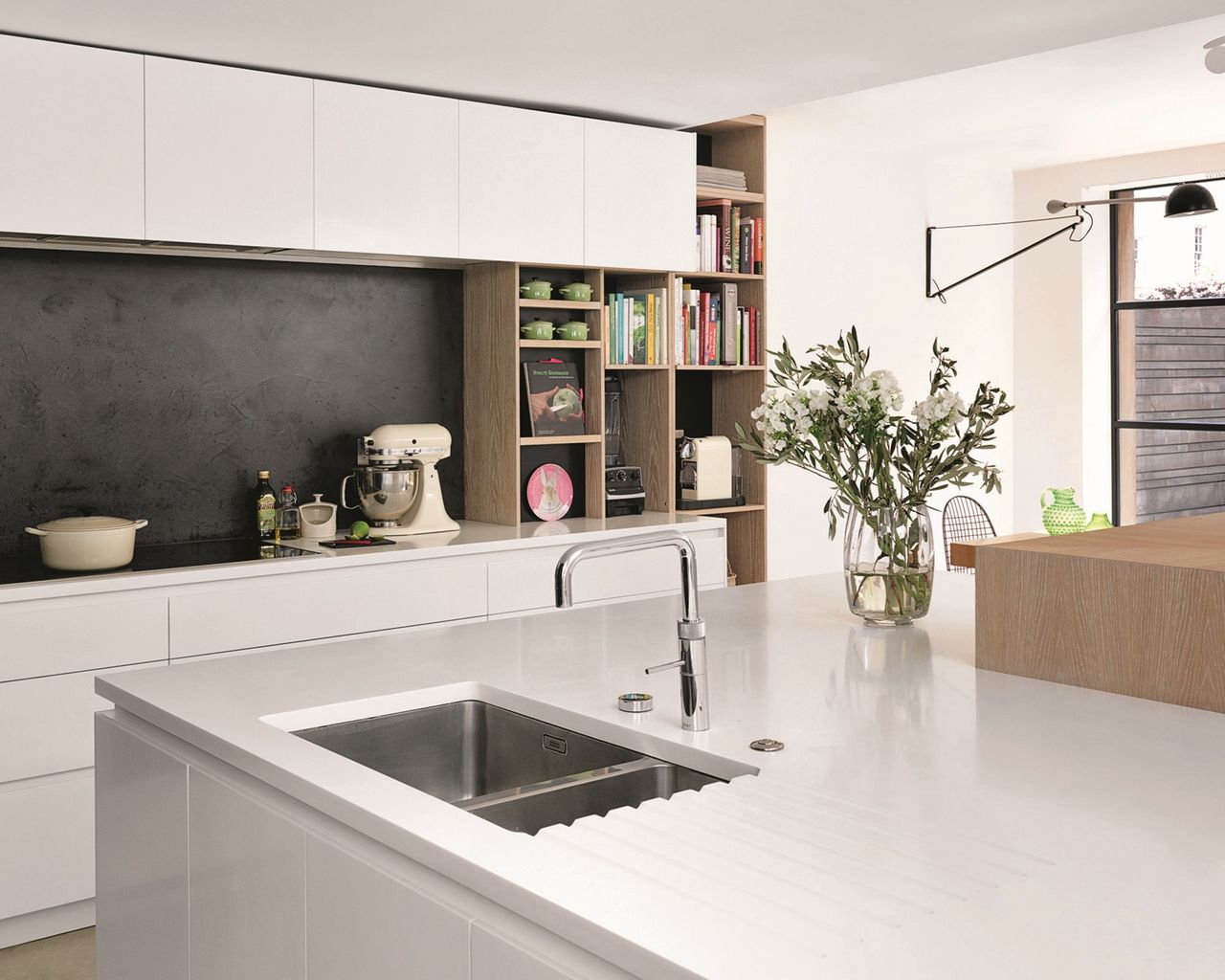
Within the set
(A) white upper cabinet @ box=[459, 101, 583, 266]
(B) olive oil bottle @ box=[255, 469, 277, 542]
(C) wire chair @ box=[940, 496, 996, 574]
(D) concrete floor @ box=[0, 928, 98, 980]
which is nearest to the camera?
(D) concrete floor @ box=[0, 928, 98, 980]

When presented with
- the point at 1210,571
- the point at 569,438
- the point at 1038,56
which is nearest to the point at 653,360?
the point at 569,438

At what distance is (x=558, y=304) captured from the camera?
14.5 ft

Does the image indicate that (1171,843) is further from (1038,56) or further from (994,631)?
(1038,56)

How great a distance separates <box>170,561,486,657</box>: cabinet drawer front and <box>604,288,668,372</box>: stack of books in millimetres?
1144

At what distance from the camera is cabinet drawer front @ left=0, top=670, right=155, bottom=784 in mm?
3139

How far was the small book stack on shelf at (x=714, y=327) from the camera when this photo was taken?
191 inches

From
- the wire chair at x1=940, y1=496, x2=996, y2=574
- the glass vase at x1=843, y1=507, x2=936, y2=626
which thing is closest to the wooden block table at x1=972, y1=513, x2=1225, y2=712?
the glass vase at x1=843, y1=507, x2=936, y2=626

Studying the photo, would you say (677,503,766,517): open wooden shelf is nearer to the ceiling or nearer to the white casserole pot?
the ceiling

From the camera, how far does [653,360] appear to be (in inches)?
187

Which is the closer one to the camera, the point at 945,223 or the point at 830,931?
the point at 830,931

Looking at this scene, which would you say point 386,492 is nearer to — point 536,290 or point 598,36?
point 536,290

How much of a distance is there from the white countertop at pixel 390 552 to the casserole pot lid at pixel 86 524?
126mm

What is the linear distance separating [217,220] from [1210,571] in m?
2.90

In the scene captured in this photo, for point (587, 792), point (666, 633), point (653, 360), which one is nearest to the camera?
point (587, 792)
